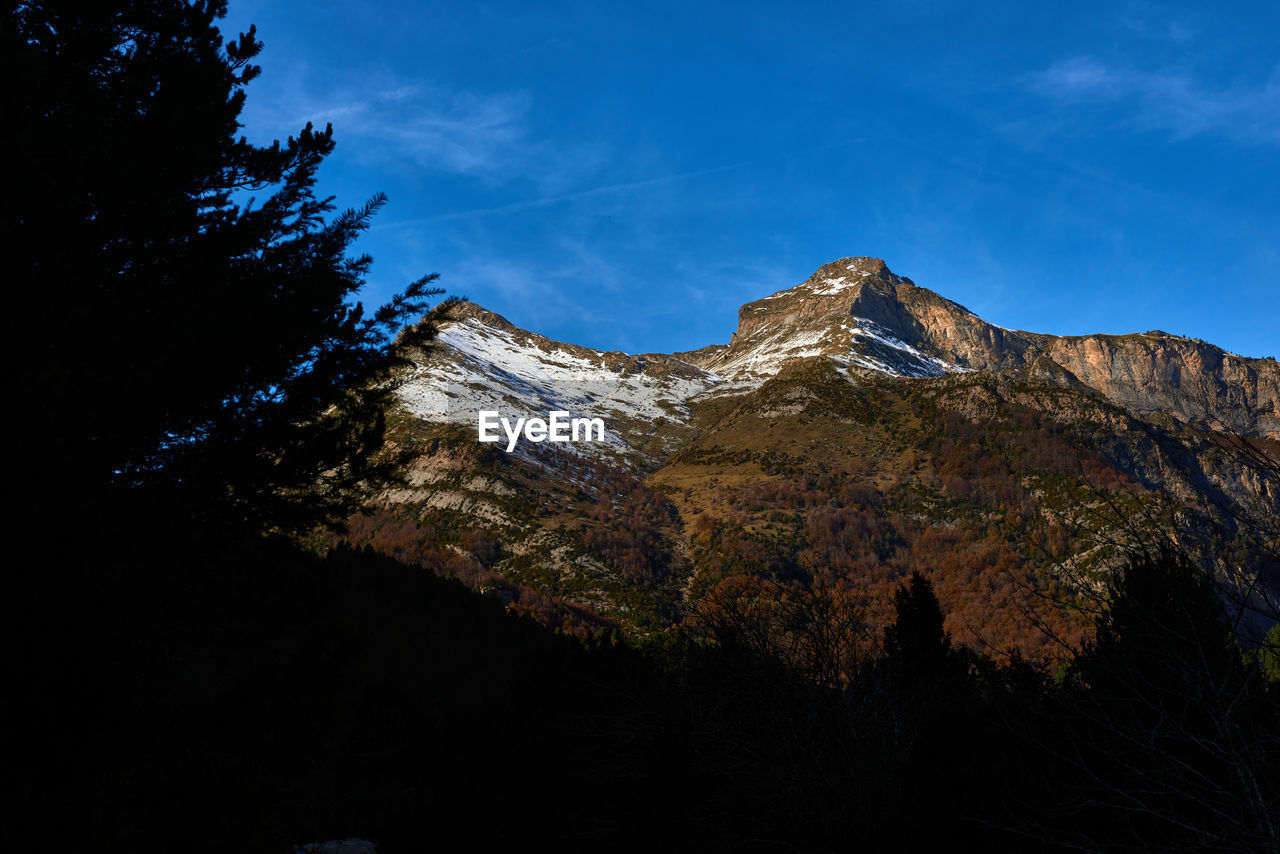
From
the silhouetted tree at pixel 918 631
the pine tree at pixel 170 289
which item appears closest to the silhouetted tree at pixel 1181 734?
the pine tree at pixel 170 289

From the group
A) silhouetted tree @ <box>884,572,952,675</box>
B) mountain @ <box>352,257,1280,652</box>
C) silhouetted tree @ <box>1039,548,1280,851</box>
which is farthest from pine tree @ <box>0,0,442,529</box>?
mountain @ <box>352,257,1280,652</box>

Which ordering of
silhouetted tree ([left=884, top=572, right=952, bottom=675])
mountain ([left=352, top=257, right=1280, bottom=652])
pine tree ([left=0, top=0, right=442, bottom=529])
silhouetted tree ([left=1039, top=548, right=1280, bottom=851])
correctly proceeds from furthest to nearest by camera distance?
mountain ([left=352, top=257, right=1280, bottom=652]), silhouetted tree ([left=884, top=572, right=952, bottom=675]), pine tree ([left=0, top=0, right=442, bottom=529]), silhouetted tree ([left=1039, top=548, right=1280, bottom=851])

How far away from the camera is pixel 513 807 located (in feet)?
28.5

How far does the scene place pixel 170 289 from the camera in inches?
274

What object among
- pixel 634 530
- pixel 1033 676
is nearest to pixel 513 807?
pixel 1033 676

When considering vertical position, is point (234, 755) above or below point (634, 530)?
below

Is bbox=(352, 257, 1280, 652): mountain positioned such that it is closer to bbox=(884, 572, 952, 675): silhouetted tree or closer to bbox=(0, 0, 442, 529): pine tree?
bbox=(884, 572, 952, 675): silhouetted tree

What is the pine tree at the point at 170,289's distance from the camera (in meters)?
5.73

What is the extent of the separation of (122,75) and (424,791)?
957 cm

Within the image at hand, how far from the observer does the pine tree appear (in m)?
5.73

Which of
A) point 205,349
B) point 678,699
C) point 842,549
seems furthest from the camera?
point 842,549

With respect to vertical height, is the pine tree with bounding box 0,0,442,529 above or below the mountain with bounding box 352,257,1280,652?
below

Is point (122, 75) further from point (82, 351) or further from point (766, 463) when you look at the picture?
point (766, 463)

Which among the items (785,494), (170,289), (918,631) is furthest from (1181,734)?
(785,494)
